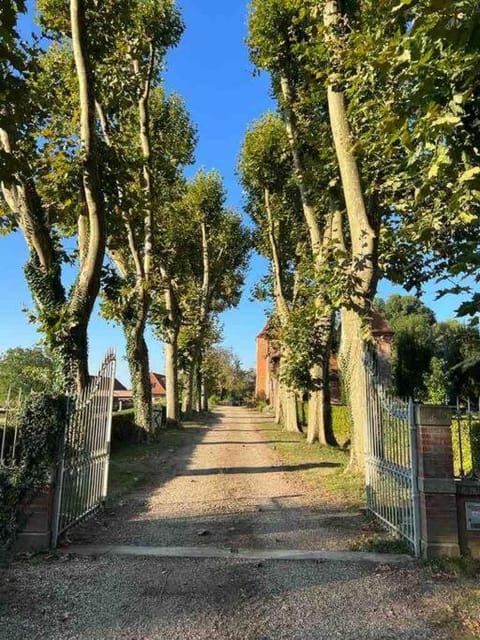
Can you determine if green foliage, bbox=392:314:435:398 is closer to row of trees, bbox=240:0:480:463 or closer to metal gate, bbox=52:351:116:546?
row of trees, bbox=240:0:480:463

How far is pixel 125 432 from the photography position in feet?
66.7

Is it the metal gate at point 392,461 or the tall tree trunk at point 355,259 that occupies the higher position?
the tall tree trunk at point 355,259

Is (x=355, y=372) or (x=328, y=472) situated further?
(x=328, y=472)

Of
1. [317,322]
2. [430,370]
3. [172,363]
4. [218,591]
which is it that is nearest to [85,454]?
[218,591]

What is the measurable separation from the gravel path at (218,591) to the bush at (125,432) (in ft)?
36.0

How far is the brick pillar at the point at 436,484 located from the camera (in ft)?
20.5

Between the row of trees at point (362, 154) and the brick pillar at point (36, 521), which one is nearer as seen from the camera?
the row of trees at point (362, 154)

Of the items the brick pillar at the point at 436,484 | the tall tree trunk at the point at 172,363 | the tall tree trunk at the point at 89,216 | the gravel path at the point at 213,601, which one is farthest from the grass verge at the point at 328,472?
the tall tree trunk at the point at 172,363

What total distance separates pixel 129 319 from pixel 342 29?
12097mm

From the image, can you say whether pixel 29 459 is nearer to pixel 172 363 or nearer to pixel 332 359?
pixel 172 363

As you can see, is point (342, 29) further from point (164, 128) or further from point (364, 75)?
point (164, 128)

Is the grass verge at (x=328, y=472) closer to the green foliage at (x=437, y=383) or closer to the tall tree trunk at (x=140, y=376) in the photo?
the tall tree trunk at (x=140, y=376)

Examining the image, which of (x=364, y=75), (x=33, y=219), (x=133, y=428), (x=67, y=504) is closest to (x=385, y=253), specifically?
(x=364, y=75)

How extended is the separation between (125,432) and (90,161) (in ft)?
41.7
